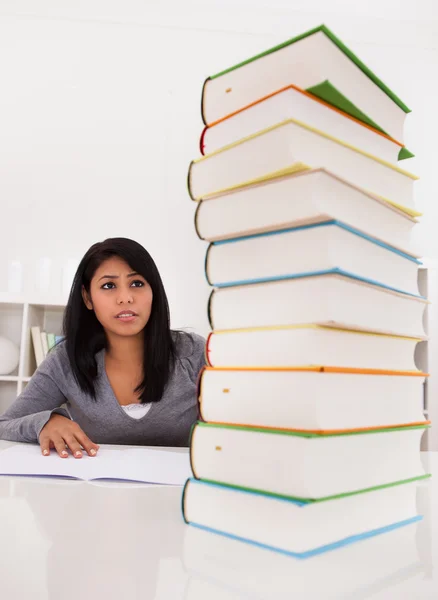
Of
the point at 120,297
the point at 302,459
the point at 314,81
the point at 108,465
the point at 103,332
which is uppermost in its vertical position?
the point at 314,81

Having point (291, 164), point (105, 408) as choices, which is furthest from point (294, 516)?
point (105, 408)

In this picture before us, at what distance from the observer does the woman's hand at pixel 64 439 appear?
1003mm

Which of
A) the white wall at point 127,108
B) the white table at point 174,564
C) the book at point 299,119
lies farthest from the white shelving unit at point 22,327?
the book at point 299,119

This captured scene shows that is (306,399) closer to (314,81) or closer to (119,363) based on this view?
(314,81)

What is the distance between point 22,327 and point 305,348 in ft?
9.86

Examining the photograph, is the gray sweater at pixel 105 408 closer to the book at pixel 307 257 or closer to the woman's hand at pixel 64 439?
the woman's hand at pixel 64 439

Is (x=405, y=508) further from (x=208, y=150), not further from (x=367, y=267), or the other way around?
(x=208, y=150)

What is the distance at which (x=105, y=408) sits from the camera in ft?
4.87

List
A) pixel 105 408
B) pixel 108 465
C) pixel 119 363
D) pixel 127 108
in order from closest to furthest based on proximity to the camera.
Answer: pixel 108 465 → pixel 105 408 → pixel 119 363 → pixel 127 108

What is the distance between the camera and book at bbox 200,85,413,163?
0.44 m

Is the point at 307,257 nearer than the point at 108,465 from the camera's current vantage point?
Yes

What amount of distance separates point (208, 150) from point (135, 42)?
380 cm

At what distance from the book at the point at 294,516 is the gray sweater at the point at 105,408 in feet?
3.27

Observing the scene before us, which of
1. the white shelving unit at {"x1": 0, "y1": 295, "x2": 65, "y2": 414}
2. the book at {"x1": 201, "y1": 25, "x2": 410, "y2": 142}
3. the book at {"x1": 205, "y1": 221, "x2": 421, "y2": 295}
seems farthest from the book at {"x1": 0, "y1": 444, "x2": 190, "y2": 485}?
the white shelving unit at {"x1": 0, "y1": 295, "x2": 65, "y2": 414}
